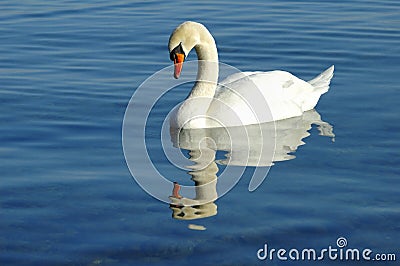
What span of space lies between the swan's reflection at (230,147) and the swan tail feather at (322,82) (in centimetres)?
34

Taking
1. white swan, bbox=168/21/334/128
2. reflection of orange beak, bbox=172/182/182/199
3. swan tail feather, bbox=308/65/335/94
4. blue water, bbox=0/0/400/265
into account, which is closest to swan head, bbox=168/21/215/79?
white swan, bbox=168/21/334/128

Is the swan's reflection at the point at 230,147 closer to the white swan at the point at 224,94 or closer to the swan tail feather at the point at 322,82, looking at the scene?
the white swan at the point at 224,94

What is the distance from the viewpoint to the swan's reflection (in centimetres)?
897

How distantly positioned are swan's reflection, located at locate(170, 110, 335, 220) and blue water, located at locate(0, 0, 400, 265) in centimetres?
17

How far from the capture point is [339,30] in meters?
16.0

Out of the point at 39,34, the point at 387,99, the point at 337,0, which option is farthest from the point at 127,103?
the point at 337,0

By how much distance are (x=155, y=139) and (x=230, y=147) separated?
0.83 meters

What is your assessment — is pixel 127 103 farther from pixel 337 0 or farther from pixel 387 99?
pixel 337 0

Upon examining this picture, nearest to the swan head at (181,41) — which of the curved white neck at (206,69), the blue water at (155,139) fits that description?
the curved white neck at (206,69)

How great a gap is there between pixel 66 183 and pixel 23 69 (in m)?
4.85

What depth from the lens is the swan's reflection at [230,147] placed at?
353 inches

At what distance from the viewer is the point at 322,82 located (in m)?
12.2

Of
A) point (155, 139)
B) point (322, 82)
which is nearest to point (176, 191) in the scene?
point (155, 139)

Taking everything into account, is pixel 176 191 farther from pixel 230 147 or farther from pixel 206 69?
pixel 206 69
